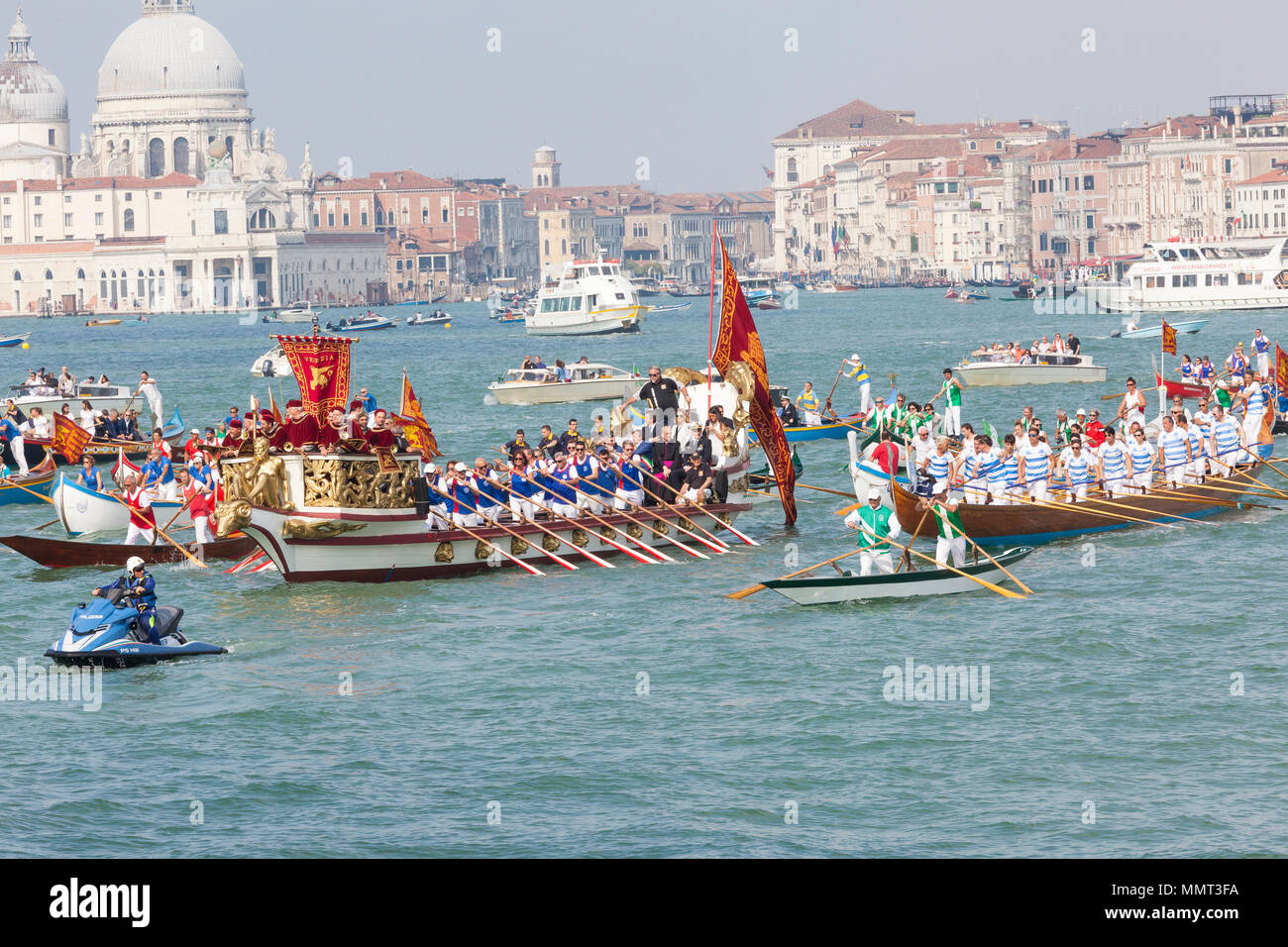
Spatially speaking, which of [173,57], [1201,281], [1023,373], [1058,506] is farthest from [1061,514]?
[173,57]

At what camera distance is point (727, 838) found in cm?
1398

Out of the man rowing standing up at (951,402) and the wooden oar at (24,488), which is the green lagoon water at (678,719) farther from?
the man rowing standing up at (951,402)

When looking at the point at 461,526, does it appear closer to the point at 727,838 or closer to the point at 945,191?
the point at 727,838

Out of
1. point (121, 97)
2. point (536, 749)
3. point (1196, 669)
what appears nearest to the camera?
point (536, 749)

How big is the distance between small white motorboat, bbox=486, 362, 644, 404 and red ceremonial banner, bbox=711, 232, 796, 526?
26419 mm

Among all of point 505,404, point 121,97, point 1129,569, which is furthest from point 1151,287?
point 121,97

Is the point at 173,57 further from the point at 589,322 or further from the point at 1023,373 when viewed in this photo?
the point at 1023,373

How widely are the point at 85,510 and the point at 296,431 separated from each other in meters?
6.80

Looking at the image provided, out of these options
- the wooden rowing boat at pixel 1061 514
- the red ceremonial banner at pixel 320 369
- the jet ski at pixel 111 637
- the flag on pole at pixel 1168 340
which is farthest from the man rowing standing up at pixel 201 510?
the flag on pole at pixel 1168 340

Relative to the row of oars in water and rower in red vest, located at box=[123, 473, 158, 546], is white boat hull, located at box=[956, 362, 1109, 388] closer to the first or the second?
the row of oars in water

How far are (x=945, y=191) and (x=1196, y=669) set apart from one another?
172 meters

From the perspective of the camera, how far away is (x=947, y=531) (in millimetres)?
21766

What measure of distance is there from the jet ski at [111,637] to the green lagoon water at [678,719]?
23 centimetres

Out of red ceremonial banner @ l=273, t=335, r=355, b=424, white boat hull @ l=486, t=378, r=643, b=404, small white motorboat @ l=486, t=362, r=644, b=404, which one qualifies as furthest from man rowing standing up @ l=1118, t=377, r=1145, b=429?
white boat hull @ l=486, t=378, r=643, b=404
